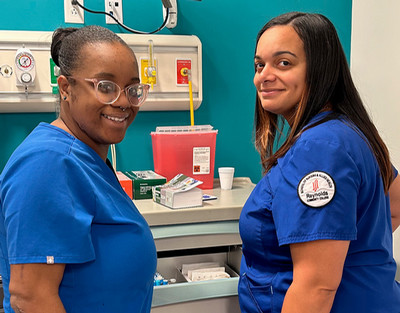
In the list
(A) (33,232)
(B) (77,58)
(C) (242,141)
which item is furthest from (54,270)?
(C) (242,141)

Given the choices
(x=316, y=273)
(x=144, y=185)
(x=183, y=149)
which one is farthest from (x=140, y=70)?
(x=316, y=273)

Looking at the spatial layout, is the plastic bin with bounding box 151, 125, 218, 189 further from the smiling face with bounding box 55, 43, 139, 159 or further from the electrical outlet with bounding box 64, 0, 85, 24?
the smiling face with bounding box 55, 43, 139, 159

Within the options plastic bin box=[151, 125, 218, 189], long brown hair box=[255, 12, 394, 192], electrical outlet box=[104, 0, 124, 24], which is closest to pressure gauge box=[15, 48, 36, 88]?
electrical outlet box=[104, 0, 124, 24]

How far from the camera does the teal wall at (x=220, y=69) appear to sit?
2.01 metres

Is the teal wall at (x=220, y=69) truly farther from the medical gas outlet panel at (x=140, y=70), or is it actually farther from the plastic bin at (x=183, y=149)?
the plastic bin at (x=183, y=149)

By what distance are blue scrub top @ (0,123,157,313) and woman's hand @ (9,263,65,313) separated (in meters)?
0.02

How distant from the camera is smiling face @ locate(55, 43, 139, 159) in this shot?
2.90ft

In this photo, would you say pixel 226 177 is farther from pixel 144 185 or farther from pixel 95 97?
pixel 95 97

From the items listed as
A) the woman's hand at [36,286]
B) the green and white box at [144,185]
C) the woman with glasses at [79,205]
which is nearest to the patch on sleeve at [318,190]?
the woman with glasses at [79,205]

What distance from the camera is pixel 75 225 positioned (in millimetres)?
792

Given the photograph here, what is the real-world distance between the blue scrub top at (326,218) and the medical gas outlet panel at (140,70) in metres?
1.02

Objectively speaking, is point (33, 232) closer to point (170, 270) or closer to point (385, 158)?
point (385, 158)

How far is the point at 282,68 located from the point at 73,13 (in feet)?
3.96

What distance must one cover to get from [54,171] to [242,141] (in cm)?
150
